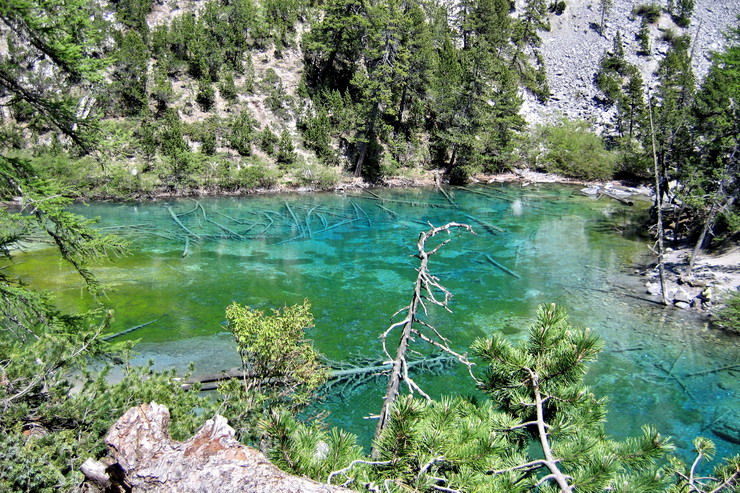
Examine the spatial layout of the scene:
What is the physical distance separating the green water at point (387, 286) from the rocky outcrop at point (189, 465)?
5.28m

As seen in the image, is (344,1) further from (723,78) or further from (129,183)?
(723,78)

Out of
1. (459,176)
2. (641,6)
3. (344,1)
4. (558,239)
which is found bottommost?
(558,239)

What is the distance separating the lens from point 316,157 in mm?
40062

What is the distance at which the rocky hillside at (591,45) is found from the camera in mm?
54531

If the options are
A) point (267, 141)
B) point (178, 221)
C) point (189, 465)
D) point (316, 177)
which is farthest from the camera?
point (267, 141)

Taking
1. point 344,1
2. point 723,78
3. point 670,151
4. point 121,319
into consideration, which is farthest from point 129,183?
point 723,78

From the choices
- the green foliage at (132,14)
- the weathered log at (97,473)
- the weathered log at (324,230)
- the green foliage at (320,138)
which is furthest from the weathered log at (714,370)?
the green foliage at (132,14)

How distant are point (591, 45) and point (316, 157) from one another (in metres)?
44.2

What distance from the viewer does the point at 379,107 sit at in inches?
1591

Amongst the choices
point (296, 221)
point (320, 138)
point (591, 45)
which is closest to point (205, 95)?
point (320, 138)

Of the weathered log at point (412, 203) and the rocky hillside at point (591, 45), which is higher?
the rocky hillside at point (591, 45)

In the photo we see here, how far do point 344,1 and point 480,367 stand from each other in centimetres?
3898

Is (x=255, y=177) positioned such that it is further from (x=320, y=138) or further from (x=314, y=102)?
(x=314, y=102)

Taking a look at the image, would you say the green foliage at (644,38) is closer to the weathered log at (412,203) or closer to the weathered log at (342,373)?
the weathered log at (412,203)
